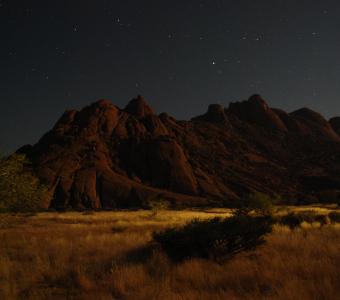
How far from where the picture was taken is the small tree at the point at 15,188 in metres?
13.9

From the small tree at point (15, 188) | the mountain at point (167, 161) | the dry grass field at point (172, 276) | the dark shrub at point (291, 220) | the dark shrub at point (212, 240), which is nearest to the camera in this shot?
the dry grass field at point (172, 276)

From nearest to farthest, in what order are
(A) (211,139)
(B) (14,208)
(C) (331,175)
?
(B) (14,208) → (C) (331,175) → (A) (211,139)

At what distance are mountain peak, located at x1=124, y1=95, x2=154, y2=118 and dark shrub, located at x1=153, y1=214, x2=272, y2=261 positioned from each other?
117 metres

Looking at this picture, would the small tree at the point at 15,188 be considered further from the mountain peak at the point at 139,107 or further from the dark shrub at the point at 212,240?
the mountain peak at the point at 139,107

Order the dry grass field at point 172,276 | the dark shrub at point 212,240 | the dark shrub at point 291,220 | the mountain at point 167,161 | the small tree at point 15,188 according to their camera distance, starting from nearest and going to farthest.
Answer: the dry grass field at point 172,276, the dark shrub at point 212,240, the small tree at point 15,188, the dark shrub at point 291,220, the mountain at point 167,161

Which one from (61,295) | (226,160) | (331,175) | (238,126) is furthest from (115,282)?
(238,126)

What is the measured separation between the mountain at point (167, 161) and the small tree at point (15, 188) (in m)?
63.2

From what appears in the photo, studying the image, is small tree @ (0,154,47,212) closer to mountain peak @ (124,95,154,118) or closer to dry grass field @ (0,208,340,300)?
dry grass field @ (0,208,340,300)

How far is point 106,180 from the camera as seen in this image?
285 ft

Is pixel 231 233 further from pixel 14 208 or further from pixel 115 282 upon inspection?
pixel 14 208

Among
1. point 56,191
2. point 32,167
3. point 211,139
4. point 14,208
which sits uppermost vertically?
point 211,139

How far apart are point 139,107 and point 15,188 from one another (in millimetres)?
120770

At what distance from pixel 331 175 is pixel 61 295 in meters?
117

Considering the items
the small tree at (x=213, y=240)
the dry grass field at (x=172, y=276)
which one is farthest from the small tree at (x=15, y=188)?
the small tree at (x=213, y=240)
